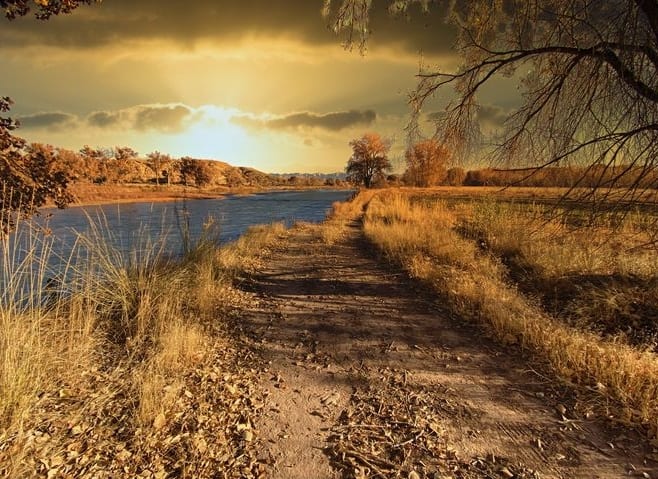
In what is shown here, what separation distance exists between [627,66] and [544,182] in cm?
165

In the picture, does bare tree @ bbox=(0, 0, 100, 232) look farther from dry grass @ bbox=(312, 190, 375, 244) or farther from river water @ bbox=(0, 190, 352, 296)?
dry grass @ bbox=(312, 190, 375, 244)

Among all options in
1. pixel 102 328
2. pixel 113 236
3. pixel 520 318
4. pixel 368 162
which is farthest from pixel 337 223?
pixel 368 162

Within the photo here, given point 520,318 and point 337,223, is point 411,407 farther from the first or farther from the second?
point 337,223

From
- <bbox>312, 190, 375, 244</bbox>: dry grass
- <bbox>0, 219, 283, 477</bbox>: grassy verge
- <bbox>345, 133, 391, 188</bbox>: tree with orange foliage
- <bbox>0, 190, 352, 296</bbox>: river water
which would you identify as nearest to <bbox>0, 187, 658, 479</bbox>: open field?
<bbox>0, 219, 283, 477</bbox>: grassy verge

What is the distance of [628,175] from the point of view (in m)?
3.99

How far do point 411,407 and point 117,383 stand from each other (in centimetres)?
276

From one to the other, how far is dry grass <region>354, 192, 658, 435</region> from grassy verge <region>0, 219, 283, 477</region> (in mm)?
3237

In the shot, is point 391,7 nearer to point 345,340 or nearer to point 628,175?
point 628,175

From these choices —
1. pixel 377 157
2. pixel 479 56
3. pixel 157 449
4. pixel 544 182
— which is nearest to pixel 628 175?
pixel 544 182

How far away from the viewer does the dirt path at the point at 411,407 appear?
2.39 metres

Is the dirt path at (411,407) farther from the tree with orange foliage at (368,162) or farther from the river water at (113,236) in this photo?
the tree with orange foliage at (368,162)

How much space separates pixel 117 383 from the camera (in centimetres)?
319

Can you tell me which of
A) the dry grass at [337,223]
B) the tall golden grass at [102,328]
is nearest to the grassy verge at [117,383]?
the tall golden grass at [102,328]

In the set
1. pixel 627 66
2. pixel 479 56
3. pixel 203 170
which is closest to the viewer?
pixel 627 66
